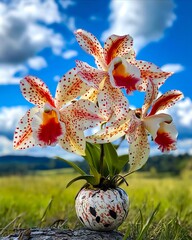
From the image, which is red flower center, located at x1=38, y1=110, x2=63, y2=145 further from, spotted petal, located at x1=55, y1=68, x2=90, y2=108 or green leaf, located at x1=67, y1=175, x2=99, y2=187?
green leaf, located at x1=67, y1=175, x2=99, y2=187

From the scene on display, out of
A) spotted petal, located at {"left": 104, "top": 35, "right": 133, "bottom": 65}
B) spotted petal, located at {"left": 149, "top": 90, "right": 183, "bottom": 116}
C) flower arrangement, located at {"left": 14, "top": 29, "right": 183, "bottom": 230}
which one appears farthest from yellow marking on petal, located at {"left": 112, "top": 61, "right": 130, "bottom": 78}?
spotted petal, located at {"left": 149, "top": 90, "right": 183, "bottom": 116}

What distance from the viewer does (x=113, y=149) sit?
2.22 metres

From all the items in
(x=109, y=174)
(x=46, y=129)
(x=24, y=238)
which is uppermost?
(x=46, y=129)

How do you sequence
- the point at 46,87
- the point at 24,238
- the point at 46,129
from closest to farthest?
the point at 46,129 → the point at 46,87 → the point at 24,238

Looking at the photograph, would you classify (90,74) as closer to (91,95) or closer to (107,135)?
(91,95)

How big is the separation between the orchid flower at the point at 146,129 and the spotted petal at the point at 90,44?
294 mm

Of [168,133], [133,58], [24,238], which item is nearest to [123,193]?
[168,133]

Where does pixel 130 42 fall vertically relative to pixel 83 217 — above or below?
above

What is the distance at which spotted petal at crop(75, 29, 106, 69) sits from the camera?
2.08m

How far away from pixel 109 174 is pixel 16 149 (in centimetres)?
53

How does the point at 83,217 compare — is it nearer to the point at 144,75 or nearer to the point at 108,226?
the point at 108,226

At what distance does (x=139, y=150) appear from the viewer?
2.12 metres

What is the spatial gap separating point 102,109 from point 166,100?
1.27ft

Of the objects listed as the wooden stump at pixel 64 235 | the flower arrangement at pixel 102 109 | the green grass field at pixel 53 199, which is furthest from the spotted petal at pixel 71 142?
the green grass field at pixel 53 199
